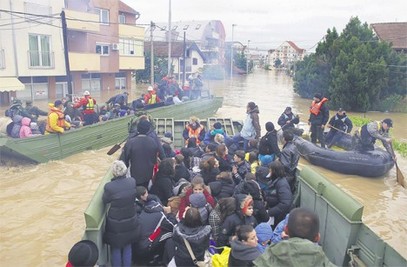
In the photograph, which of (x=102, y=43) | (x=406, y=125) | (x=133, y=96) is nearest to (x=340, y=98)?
(x=406, y=125)

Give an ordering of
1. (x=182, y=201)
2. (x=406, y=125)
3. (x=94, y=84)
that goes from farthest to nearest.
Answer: (x=94, y=84), (x=406, y=125), (x=182, y=201)

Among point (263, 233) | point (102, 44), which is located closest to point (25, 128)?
point (263, 233)

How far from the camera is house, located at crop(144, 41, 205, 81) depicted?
1758 inches

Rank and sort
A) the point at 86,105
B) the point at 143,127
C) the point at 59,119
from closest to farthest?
the point at 143,127
the point at 59,119
the point at 86,105

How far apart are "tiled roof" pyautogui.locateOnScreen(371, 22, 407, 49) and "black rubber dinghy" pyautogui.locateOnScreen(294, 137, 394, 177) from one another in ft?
83.3

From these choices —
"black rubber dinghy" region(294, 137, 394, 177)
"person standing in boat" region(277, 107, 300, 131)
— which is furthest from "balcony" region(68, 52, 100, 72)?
"black rubber dinghy" region(294, 137, 394, 177)

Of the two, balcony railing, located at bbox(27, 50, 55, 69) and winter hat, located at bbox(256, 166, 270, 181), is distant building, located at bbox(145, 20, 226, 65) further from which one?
winter hat, located at bbox(256, 166, 270, 181)

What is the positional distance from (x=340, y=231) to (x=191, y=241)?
1689 millimetres

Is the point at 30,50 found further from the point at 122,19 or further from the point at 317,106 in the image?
the point at 317,106

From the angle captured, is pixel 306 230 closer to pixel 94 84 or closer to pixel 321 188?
pixel 321 188

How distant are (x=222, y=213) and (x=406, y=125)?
1947 cm

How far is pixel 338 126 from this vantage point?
12016 millimetres

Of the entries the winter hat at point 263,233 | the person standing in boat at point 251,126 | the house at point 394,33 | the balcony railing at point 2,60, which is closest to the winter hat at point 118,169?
the winter hat at point 263,233

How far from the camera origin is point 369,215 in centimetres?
832
